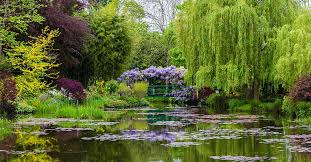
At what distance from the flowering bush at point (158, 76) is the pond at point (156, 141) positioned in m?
19.1

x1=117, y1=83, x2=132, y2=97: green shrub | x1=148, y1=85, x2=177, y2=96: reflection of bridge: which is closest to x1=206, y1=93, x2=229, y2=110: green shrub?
x1=117, y1=83, x2=132, y2=97: green shrub

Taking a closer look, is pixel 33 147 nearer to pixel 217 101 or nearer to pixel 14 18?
pixel 14 18

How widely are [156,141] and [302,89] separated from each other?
9192 millimetres

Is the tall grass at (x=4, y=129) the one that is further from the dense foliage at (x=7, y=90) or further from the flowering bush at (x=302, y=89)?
the flowering bush at (x=302, y=89)

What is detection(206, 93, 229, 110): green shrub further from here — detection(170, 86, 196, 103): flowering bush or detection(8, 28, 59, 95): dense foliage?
detection(8, 28, 59, 95): dense foliage

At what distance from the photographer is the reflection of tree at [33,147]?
Result: 10486 mm

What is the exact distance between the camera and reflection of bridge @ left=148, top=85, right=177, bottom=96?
40.6 metres

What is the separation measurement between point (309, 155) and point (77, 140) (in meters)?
5.79

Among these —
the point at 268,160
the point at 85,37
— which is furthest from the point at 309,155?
the point at 85,37

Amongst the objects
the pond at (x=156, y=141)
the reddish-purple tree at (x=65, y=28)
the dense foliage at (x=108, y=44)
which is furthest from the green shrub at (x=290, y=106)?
the dense foliage at (x=108, y=44)

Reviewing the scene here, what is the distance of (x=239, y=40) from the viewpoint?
25109mm

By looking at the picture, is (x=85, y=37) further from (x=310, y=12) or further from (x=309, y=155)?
(x=309, y=155)

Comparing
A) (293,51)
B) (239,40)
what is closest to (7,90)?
(239,40)

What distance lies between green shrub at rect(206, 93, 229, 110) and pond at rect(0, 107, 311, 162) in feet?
36.1
